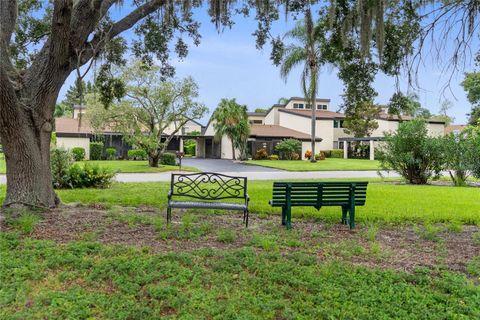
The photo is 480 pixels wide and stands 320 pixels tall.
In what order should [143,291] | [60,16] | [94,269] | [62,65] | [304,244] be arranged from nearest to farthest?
[143,291], [94,269], [304,244], [60,16], [62,65]

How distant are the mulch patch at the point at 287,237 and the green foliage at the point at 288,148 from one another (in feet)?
95.1

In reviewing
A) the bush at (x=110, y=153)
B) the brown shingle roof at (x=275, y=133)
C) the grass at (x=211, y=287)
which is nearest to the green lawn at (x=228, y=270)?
the grass at (x=211, y=287)

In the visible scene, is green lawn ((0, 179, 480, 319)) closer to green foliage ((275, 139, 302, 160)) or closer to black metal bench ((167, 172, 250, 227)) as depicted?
black metal bench ((167, 172, 250, 227))

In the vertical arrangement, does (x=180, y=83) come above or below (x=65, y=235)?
above

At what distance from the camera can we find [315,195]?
21.2 ft

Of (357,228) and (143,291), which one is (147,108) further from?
(143,291)

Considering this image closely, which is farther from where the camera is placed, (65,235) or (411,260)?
(65,235)

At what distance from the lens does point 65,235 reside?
5242 millimetres

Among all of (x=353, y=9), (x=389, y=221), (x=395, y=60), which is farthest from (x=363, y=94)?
(x=389, y=221)

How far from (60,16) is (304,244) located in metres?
5.10

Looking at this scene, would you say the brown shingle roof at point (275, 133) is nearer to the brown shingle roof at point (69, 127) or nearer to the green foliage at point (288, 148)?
the green foliage at point (288, 148)

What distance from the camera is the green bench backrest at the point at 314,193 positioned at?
629 cm

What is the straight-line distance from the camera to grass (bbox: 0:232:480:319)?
320 centimetres

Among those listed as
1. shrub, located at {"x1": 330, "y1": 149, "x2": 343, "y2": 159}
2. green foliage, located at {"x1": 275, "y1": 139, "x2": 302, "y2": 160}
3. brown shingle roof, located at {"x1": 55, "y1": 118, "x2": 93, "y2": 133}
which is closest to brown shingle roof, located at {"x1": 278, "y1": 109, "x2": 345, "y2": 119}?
shrub, located at {"x1": 330, "y1": 149, "x2": 343, "y2": 159}
